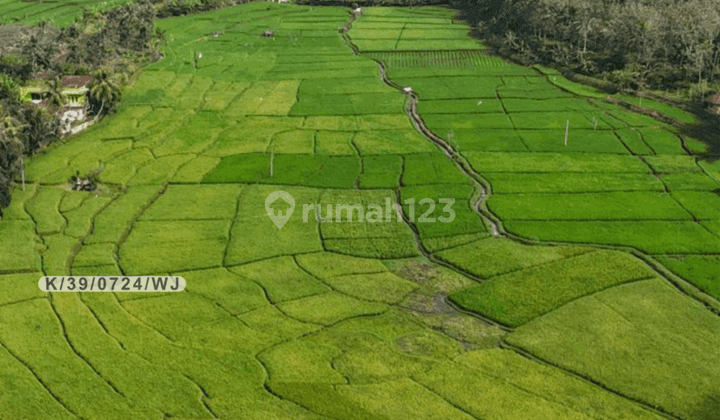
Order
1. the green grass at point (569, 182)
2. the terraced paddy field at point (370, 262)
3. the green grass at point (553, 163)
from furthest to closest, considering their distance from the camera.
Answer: the green grass at point (553, 163) → the green grass at point (569, 182) → the terraced paddy field at point (370, 262)

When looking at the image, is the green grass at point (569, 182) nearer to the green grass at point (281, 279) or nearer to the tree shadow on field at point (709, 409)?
the green grass at point (281, 279)

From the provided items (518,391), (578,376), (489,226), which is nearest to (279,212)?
(489,226)

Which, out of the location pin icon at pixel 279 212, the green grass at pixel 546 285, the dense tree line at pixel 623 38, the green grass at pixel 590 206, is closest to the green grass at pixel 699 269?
the green grass at pixel 546 285

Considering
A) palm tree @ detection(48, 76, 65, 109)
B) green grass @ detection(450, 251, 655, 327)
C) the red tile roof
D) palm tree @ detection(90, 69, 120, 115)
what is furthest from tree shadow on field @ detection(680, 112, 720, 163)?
the red tile roof

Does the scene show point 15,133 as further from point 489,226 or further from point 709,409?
point 709,409

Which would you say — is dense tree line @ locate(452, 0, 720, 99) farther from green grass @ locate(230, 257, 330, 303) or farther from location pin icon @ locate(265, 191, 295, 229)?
green grass @ locate(230, 257, 330, 303)
